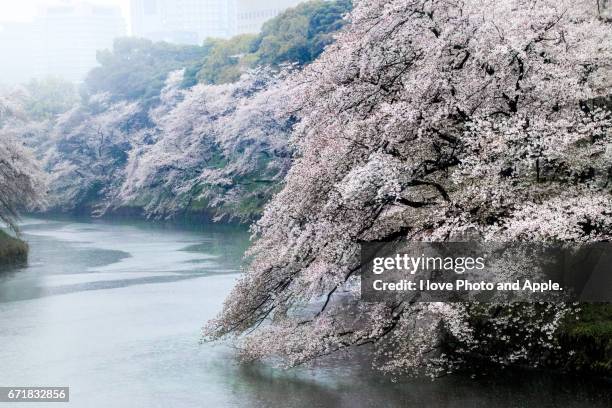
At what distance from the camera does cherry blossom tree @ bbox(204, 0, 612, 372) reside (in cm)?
1519

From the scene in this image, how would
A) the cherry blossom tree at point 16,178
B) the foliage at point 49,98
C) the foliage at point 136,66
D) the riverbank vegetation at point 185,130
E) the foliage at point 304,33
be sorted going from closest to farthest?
the cherry blossom tree at point 16,178 < the riverbank vegetation at point 185,130 < the foliage at point 304,33 < the foliage at point 136,66 < the foliage at point 49,98

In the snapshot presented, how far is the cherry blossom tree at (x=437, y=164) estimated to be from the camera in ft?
49.8

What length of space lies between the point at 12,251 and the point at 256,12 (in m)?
109

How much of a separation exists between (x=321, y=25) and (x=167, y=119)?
43.7 ft

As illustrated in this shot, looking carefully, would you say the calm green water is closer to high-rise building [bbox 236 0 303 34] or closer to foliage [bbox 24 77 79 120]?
foliage [bbox 24 77 79 120]

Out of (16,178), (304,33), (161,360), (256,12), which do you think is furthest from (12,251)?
(256,12)

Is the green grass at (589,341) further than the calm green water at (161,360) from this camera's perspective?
Yes

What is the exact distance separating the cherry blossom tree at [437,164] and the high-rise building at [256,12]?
12017 centimetres

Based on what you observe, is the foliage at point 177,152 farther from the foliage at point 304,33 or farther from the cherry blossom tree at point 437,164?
the cherry blossom tree at point 437,164

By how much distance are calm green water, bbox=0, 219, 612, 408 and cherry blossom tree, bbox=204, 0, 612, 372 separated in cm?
67

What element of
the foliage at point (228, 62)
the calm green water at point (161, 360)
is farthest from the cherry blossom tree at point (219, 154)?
the calm green water at point (161, 360)

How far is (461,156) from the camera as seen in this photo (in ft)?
52.7

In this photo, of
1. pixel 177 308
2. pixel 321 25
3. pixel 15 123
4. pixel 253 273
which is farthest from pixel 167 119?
pixel 253 273

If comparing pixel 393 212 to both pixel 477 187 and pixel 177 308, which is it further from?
pixel 177 308
